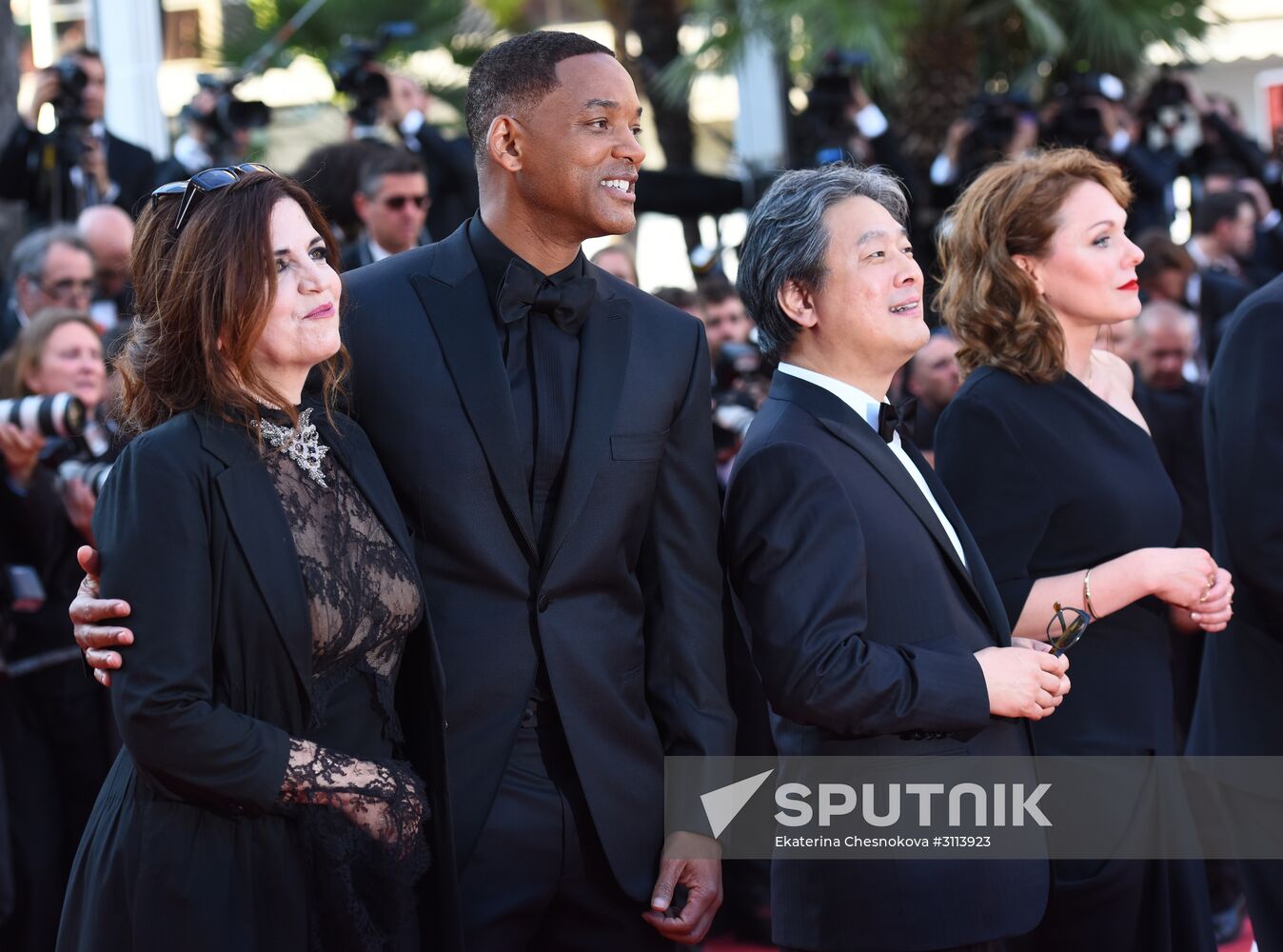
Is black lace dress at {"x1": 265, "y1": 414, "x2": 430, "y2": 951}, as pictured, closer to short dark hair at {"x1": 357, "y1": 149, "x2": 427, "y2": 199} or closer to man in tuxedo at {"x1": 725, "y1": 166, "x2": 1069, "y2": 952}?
man in tuxedo at {"x1": 725, "y1": 166, "x2": 1069, "y2": 952}

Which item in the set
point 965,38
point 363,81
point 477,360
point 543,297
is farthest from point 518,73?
point 965,38

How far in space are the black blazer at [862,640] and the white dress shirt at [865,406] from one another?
0.09 ft

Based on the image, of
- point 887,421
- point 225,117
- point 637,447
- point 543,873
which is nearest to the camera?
point 543,873

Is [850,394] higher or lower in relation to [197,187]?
lower

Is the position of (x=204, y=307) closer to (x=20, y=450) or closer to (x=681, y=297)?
(x=20, y=450)

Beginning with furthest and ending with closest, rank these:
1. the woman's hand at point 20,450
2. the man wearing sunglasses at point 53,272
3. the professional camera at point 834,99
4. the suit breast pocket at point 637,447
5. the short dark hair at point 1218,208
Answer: the short dark hair at point 1218,208 < the professional camera at point 834,99 < the man wearing sunglasses at point 53,272 < the woman's hand at point 20,450 < the suit breast pocket at point 637,447

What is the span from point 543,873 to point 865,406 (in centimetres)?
92

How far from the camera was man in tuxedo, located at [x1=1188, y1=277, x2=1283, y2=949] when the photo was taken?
297cm

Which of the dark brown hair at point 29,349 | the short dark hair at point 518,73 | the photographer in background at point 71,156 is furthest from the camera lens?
the photographer in background at point 71,156

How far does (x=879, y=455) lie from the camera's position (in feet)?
8.44

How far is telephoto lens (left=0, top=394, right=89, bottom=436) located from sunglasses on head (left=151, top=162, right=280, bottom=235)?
1631 millimetres

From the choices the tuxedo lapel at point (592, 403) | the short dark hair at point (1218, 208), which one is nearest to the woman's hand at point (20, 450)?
the tuxedo lapel at point (592, 403)

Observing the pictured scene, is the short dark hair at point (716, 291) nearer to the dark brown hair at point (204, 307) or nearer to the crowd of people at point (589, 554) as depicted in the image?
the crowd of people at point (589, 554)

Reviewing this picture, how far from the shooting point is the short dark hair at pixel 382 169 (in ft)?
16.0
